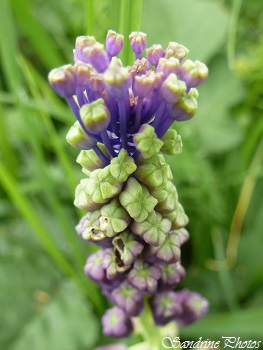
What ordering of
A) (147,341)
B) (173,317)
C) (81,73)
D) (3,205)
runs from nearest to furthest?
1. (81,73)
2. (173,317)
3. (147,341)
4. (3,205)

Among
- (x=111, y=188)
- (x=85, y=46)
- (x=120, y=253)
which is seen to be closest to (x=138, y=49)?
(x=85, y=46)

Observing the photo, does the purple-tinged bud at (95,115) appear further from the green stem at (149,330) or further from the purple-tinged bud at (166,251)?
the green stem at (149,330)

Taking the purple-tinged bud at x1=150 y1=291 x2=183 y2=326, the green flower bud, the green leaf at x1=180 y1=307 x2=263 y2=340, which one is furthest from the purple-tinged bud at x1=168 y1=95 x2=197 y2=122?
Result: the green leaf at x1=180 y1=307 x2=263 y2=340

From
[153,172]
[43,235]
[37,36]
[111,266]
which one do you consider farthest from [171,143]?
[37,36]

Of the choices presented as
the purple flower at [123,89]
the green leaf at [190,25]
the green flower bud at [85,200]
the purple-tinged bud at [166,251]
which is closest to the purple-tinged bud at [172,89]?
the purple flower at [123,89]

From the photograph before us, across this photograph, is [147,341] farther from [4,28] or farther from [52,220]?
[4,28]

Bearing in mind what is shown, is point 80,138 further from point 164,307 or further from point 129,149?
point 164,307
